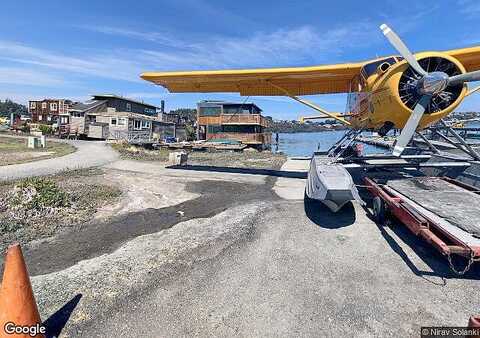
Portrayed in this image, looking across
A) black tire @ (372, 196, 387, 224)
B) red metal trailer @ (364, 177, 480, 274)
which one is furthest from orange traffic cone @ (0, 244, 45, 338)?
black tire @ (372, 196, 387, 224)

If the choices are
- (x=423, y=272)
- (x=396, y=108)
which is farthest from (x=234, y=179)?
(x=423, y=272)

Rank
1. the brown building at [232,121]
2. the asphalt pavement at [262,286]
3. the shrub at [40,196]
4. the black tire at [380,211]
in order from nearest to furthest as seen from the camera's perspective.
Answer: the asphalt pavement at [262,286]
the black tire at [380,211]
the shrub at [40,196]
the brown building at [232,121]

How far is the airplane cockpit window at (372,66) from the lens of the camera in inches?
363

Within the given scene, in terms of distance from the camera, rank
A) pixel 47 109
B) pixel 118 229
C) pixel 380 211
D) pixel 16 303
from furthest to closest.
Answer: pixel 47 109 < pixel 380 211 < pixel 118 229 < pixel 16 303

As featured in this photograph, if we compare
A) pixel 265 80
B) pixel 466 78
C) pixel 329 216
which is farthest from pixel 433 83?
pixel 265 80

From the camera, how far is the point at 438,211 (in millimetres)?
5402

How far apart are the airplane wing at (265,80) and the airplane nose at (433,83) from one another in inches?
165

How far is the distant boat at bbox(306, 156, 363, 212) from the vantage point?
6.27m

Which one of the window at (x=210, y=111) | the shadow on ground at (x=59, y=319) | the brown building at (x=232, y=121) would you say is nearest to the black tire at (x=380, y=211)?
the shadow on ground at (x=59, y=319)

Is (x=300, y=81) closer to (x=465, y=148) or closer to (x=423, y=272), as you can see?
(x=465, y=148)

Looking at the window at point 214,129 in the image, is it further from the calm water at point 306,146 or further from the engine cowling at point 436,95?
the engine cowling at point 436,95

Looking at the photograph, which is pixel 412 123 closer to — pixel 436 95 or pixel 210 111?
pixel 436 95

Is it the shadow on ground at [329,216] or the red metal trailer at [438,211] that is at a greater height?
the red metal trailer at [438,211]

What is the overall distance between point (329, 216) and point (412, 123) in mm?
3307
